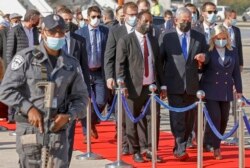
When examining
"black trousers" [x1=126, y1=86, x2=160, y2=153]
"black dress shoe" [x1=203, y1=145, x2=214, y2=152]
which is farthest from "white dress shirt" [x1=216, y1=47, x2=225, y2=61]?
"black dress shoe" [x1=203, y1=145, x2=214, y2=152]

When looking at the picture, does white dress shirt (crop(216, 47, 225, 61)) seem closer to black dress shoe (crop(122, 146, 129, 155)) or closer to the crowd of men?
the crowd of men

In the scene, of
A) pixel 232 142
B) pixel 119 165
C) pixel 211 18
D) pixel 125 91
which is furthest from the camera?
pixel 232 142

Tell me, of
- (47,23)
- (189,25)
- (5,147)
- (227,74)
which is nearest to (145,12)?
(189,25)

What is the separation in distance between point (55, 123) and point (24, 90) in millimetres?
406

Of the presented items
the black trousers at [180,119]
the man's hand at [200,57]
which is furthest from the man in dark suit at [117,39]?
the man's hand at [200,57]

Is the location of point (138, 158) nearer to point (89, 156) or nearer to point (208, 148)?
point (89, 156)

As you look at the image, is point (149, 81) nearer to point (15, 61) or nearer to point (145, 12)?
point (145, 12)

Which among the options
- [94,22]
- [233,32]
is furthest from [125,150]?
[233,32]

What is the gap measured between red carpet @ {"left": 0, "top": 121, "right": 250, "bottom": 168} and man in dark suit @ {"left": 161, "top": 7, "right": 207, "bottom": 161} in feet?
0.89

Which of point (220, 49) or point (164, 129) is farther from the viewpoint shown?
point (164, 129)

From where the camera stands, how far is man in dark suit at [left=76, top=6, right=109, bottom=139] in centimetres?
1422

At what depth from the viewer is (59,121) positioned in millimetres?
7699

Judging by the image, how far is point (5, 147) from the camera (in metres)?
13.8

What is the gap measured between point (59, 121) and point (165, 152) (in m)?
5.68
